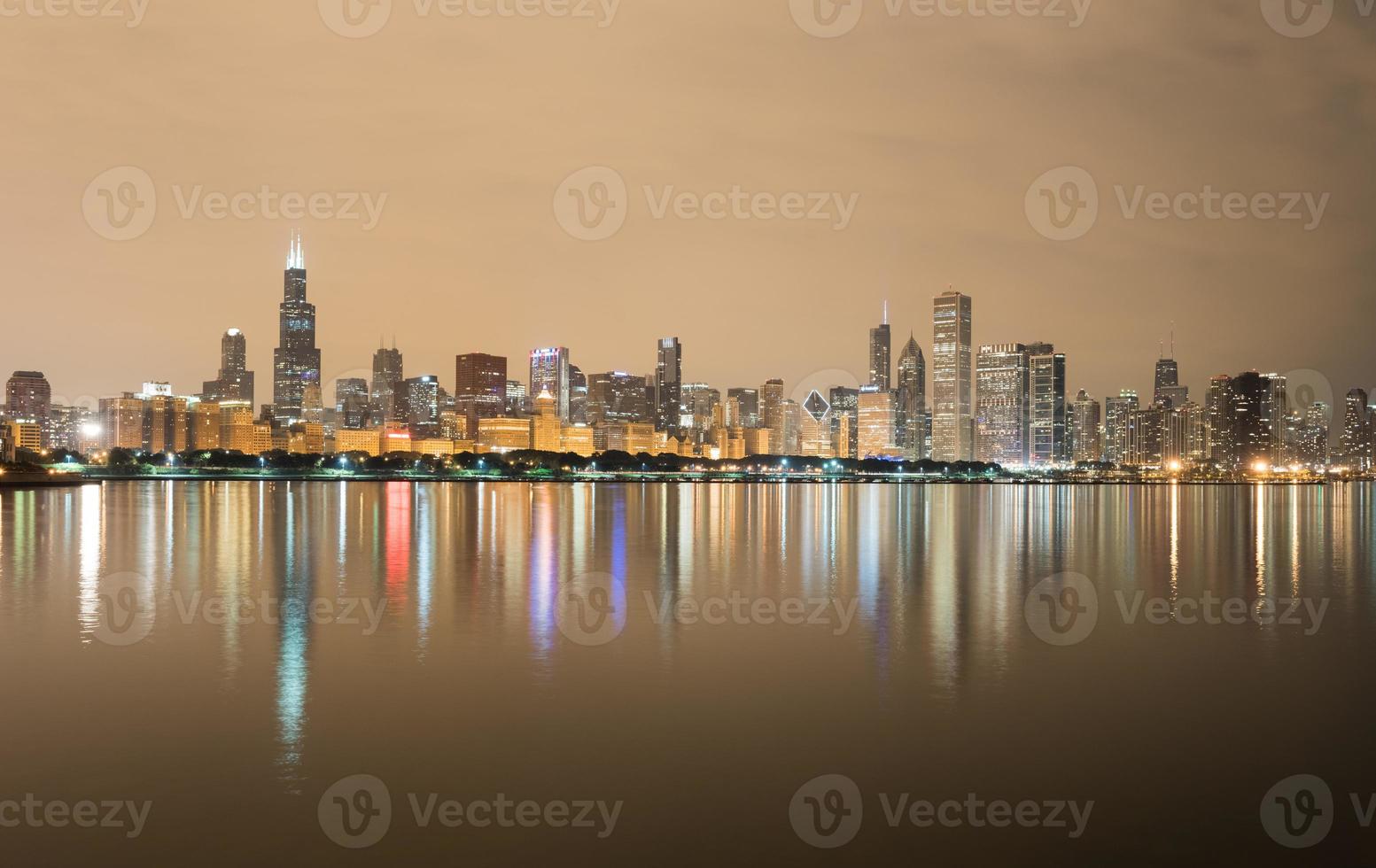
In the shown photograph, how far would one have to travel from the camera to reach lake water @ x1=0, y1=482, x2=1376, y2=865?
37.5 feet

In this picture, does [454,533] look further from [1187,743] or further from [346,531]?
[1187,743]

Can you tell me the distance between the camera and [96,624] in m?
23.3

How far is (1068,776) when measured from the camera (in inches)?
525

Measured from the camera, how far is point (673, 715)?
16.2 m

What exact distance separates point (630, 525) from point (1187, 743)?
153 ft

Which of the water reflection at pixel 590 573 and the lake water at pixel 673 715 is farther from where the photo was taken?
the water reflection at pixel 590 573

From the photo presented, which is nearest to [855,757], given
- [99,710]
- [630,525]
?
[99,710]

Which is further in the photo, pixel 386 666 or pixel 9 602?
pixel 9 602

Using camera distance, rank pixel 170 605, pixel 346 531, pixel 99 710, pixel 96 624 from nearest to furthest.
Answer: pixel 99 710 < pixel 96 624 < pixel 170 605 < pixel 346 531

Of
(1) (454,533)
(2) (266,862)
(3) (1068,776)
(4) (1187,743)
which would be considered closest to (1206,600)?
(4) (1187,743)

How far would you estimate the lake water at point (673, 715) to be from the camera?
11438 mm

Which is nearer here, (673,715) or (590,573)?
(673,715)

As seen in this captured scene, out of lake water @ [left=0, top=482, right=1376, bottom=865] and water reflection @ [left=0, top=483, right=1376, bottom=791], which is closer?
lake water @ [left=0, top=482, right=1376, bottom=865]

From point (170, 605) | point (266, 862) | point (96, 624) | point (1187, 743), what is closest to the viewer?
point (266, 862)
